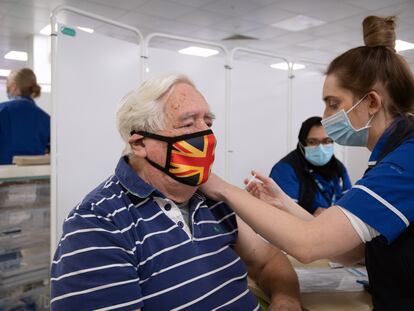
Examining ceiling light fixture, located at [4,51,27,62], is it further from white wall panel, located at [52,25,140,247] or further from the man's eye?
the man's eye

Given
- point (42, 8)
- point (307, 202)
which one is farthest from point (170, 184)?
point (42, 8)

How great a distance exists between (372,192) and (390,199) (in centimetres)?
4

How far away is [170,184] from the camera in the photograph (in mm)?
1187

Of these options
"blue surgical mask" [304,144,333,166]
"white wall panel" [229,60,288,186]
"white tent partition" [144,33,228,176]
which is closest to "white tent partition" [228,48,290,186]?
"white wall panel" [229,60,288,186]

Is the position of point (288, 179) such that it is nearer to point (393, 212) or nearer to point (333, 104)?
point (333, 104)

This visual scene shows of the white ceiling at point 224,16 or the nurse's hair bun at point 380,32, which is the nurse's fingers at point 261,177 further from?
the white ceiling at point 224,16

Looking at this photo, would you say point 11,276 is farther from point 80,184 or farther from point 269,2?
point 269,2

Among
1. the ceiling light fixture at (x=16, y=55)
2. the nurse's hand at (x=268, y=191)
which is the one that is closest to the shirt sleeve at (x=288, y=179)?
the nurse's hand at (x=268, y=191)

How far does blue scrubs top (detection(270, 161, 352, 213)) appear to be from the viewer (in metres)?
2.63

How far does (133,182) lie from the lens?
3.69 ft

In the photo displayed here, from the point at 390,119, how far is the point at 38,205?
2016 mm

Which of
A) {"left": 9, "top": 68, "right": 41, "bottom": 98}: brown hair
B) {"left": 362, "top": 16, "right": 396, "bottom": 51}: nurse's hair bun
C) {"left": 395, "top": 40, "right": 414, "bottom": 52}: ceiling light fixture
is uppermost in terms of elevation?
{"left": 395, "top": 40, "right": 414, "bottom": 52}: ceiling light fixture

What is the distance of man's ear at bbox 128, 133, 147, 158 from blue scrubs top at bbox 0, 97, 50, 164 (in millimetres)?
2323

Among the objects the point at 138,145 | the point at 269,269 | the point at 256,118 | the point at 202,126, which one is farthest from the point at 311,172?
the point at 138,145
